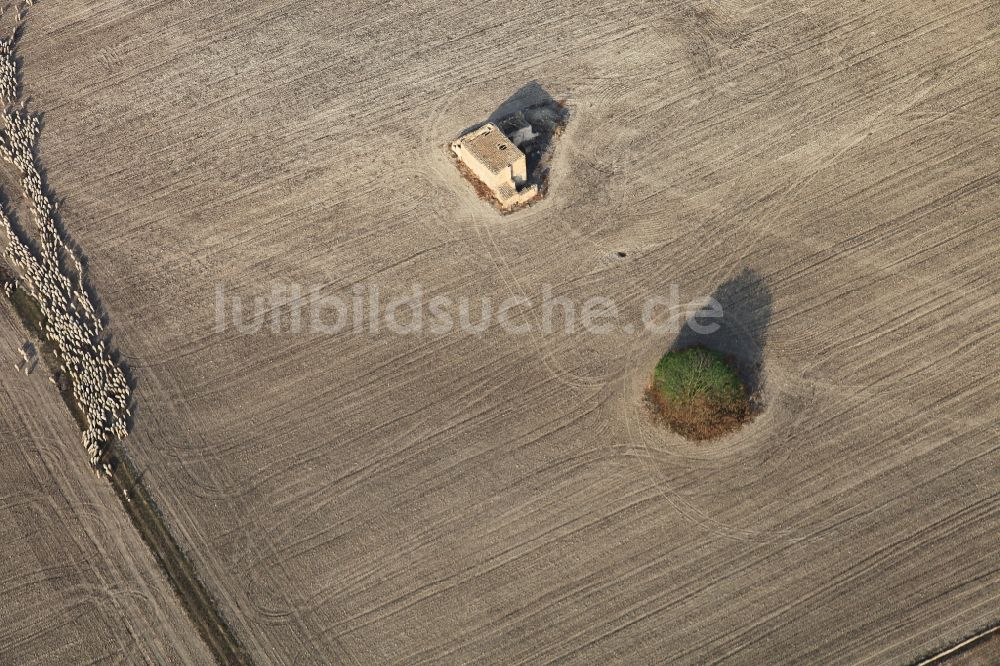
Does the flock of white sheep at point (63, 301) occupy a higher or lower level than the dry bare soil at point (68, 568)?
higher

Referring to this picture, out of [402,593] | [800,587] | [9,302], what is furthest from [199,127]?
[800,587]

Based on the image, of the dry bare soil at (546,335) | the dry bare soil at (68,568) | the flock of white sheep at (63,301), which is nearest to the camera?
the dry bare soil at (546,335)

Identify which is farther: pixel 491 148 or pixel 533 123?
pixel 533 123

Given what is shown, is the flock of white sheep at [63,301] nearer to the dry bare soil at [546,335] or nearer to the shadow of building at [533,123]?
the dry bare soil at [546,335]

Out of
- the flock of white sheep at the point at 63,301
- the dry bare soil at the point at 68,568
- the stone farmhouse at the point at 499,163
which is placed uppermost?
the stone farmhouse at the point at 499,163

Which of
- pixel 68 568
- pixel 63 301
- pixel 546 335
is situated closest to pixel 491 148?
pixel 546 335

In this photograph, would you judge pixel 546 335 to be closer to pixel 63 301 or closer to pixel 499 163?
pixel 499 163

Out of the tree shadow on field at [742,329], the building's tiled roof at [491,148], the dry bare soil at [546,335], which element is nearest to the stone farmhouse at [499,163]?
the building's tiled roof at [491,148]
